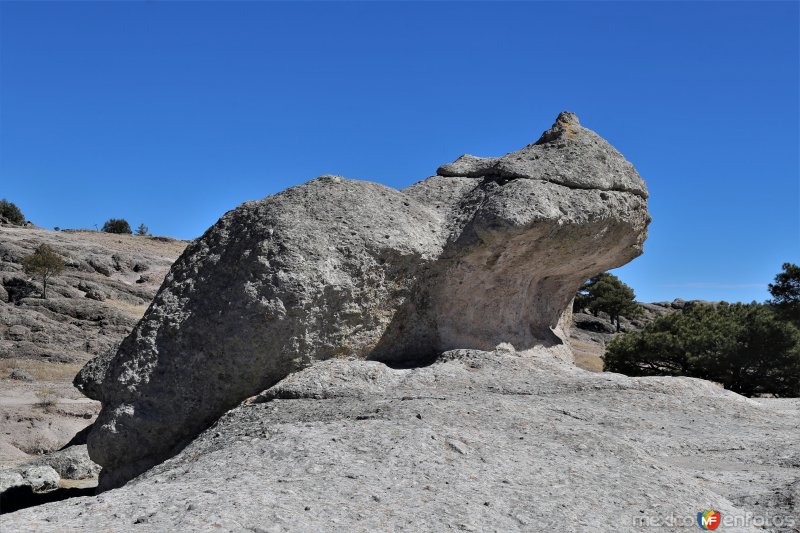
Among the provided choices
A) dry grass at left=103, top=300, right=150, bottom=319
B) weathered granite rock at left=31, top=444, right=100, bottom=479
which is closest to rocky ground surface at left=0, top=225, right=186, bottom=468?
dry grass at left=103, top=300, right=150, bottom=319

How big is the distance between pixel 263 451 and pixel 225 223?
12.5 feet

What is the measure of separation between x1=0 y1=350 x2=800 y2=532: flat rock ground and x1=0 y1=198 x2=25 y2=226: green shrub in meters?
60.7

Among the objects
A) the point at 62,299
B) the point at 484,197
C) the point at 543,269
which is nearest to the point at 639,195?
the point at 543,269

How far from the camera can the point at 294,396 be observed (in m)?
8.09

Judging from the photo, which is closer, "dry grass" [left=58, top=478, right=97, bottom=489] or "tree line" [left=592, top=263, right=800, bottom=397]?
"dry grass" [left=58, top=478, right=97, bottom=489]

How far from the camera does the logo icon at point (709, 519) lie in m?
5.57

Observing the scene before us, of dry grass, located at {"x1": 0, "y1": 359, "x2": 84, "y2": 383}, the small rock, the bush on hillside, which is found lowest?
the small rock

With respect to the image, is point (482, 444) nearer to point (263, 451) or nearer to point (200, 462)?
point (263, 451)

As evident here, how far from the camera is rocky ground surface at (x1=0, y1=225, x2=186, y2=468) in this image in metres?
15.9

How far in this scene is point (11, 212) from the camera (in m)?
62.9

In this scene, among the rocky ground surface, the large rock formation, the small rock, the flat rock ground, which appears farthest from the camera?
the small rock

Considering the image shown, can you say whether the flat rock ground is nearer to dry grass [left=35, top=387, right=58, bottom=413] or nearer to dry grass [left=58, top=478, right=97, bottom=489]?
dry grass [left=58, top=478, right=97, bottom=489]

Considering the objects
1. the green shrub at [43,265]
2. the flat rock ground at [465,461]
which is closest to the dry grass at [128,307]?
the green shrub at [43,265]

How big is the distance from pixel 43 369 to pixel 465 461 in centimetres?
1985
